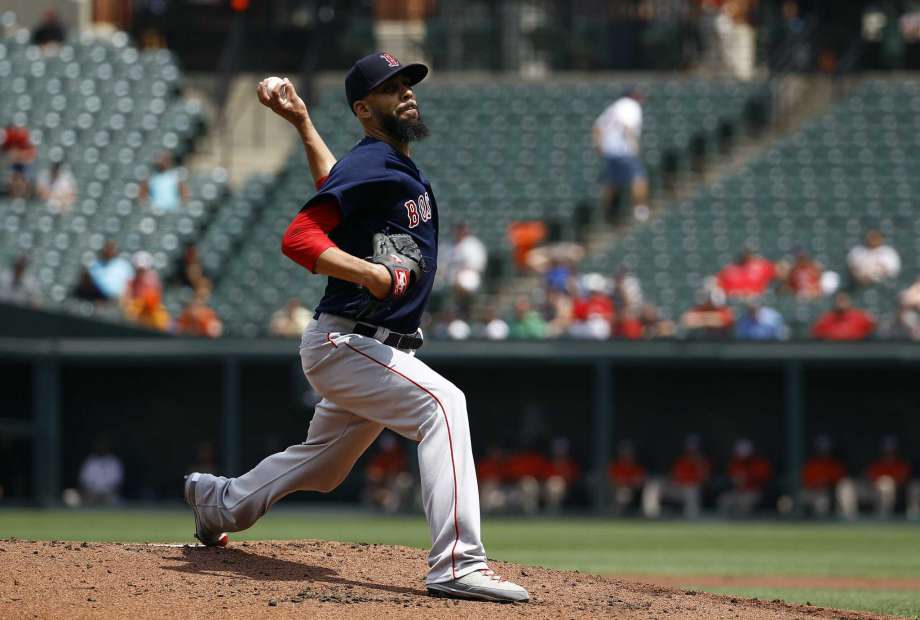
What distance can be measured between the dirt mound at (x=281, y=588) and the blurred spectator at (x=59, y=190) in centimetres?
1198

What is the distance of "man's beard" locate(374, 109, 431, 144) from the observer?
4.98 meters

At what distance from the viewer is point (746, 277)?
15.2m

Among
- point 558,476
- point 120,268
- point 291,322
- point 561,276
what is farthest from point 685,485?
point 120,268

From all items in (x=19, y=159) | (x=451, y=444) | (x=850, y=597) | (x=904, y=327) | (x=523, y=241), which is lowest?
(x=850, y=597)

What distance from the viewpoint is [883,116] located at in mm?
19109

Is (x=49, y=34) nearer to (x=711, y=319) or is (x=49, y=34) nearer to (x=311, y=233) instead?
(x=711, y=319)

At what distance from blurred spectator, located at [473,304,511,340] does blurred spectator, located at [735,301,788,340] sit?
2.19m

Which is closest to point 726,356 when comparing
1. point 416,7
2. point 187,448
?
point 187,448

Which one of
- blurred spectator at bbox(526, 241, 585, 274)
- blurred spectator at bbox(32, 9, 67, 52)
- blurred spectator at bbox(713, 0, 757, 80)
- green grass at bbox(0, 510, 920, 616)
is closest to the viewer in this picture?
green grass at bbox(0, 510, 920, 616)

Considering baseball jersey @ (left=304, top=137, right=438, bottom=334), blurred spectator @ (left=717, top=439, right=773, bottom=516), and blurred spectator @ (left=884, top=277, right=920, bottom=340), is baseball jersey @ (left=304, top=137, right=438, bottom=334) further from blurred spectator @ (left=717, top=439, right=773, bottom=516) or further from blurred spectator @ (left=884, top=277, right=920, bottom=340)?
blurred spectator @ (left=717, top=439, right=773, bottom=516)

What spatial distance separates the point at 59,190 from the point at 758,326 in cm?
789

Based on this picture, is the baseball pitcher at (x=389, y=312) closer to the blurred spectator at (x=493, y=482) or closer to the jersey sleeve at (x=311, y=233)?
the jersey sleeve at (x=311, y=233)

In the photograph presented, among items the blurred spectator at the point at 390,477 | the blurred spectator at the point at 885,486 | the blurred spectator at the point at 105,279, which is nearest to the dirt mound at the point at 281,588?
the blurred spectator at the point at 390,477

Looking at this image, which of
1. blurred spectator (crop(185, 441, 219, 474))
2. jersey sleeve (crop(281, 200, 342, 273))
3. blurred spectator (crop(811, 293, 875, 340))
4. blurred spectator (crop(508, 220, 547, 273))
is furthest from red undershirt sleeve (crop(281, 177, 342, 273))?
blurred spectator (crop(508, 220, 547, 273))
